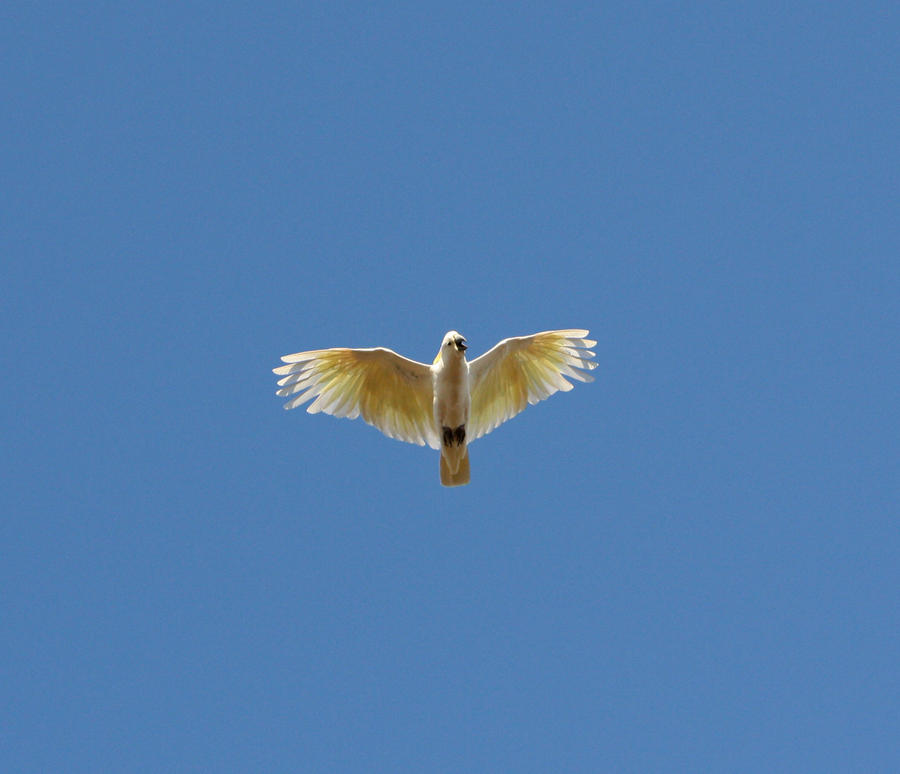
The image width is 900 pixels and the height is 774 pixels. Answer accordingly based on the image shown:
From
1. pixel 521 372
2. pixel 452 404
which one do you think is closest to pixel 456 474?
pixel 452 404

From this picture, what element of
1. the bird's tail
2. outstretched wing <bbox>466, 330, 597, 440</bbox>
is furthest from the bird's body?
outstretched wing <bbox>466, 330, 597, 440</bbox>

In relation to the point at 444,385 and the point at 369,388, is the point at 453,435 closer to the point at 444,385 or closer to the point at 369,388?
the point at 444,385

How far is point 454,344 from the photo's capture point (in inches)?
846

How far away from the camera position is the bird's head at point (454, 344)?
2152 centimetres

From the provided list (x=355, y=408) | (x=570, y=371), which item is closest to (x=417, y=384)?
(x=355, y=408)

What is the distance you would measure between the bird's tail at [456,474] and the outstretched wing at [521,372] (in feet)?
1.88

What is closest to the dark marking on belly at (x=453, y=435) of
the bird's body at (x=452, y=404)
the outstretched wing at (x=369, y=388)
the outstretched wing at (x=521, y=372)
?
the bird's body at (x=452, y=404)

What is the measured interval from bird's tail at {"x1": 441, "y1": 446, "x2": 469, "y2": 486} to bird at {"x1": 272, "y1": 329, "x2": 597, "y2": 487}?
17 mm

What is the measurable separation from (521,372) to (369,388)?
2719 millimetres

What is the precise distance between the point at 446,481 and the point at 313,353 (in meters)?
3.19

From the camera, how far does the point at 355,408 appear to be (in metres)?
23.0

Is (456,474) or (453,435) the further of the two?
(456,474)

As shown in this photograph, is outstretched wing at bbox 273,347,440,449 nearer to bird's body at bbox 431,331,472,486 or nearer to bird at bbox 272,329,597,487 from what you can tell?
bird at bbox 272,329,597,487

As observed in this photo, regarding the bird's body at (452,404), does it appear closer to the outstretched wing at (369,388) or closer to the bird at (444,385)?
the bird at (444,385)
